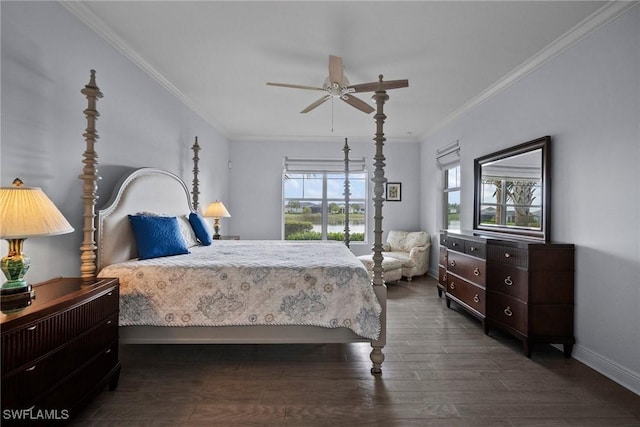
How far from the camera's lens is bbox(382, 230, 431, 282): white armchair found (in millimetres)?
4965

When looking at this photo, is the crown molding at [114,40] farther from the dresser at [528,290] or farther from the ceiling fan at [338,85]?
the dresser at [528,290]

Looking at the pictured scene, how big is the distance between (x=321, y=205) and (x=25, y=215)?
16.1 ft

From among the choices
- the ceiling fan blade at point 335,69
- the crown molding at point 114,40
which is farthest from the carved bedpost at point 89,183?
the ceiling fan blade at point 335,69

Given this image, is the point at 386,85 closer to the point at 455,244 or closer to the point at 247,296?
the point at 247,296

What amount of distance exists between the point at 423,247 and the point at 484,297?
2296mm

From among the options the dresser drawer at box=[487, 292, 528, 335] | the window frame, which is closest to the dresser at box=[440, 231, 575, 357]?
the dresser drawer at box=[487, 292, 528, 335]

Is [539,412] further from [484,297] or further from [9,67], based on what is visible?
[9,67]

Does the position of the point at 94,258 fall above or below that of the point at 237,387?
above

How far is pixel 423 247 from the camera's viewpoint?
17.1 ft

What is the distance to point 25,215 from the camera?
1420 mm

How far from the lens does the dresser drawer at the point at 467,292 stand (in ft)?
9.87

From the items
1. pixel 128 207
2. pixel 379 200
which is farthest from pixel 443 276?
pixel 128 207

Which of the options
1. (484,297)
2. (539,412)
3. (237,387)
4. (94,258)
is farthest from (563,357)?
(94,258)

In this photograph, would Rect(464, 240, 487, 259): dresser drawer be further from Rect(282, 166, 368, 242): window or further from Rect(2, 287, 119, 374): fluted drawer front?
Rect(2, 287, 119, 374): fluted drawer front
